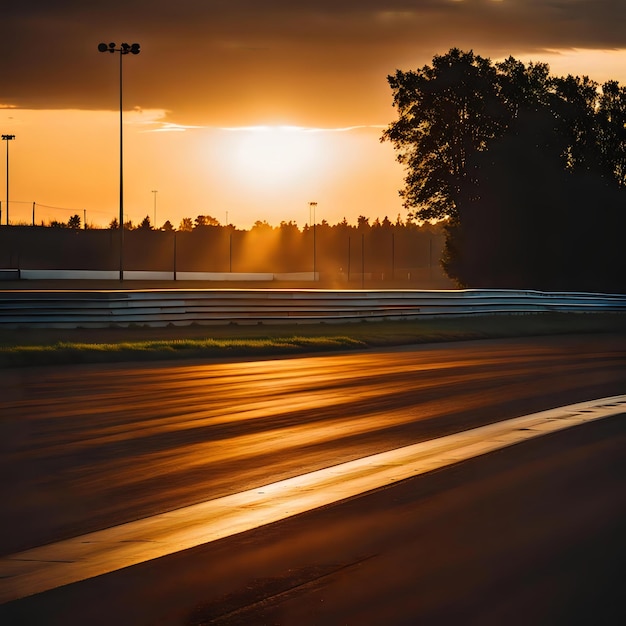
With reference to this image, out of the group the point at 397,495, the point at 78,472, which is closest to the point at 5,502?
the point at 78,472

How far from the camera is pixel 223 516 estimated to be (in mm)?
7441

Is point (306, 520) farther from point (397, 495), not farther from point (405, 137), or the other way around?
point (405, 137)

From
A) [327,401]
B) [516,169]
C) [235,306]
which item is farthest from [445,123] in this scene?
[327,401]

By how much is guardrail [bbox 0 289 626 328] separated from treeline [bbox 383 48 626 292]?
18.7m

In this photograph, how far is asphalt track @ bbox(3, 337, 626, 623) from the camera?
32.4 ft

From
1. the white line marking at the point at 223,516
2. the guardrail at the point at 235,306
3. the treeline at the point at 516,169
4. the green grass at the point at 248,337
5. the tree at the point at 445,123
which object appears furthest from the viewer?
the tree at the point at 445,123

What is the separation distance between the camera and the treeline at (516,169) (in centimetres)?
5856

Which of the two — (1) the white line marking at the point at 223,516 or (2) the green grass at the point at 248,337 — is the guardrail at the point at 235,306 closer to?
(2) the green grass at the point at 248,337

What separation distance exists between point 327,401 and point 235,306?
59.0ft

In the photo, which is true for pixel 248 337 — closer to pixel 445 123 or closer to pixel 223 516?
pixel 223 516

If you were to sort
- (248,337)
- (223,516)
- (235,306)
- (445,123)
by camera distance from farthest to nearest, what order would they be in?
1. (445,123)
2. (235,306)
3. (248,337)
4. (223,516)

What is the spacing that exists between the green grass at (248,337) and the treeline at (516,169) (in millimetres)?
20594

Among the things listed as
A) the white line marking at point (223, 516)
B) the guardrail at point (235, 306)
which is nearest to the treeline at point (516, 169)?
the guardrail at point (235, 306)

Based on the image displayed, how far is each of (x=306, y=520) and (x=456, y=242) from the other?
56663 mm
